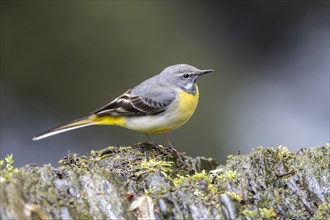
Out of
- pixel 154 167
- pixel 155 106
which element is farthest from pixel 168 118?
pixel 154 167

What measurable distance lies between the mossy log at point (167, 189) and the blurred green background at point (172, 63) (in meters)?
6.24

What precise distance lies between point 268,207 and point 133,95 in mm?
3168

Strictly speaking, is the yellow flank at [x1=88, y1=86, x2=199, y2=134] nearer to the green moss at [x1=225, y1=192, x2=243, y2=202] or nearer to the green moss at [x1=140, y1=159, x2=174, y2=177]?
the green moss at [x1=140, y1=159, x2=174, y2=177]

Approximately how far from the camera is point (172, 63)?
13188 mm

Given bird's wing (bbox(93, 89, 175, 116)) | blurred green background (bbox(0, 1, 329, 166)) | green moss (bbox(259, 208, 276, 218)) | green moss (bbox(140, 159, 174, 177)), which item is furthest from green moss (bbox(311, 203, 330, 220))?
blurred green background (bbox(0, 1, 329, 166))

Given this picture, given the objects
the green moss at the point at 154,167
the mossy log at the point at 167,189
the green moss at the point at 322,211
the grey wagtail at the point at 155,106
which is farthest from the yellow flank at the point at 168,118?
the green moss at the point at 322,211

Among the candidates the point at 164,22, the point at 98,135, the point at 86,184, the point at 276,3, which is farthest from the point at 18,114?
the point at 86,184

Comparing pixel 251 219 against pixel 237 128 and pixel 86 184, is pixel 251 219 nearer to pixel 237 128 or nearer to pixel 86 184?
pixel 86 184

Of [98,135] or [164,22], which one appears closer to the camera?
[98,135]

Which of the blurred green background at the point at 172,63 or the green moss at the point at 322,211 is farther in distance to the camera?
the blurred green background at the point at 172,63

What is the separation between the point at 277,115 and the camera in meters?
13.5

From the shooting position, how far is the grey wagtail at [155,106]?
23.2 feet

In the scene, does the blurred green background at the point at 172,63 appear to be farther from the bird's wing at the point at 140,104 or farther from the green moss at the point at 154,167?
the green moss at the point at 154,167

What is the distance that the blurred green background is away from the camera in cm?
1232
